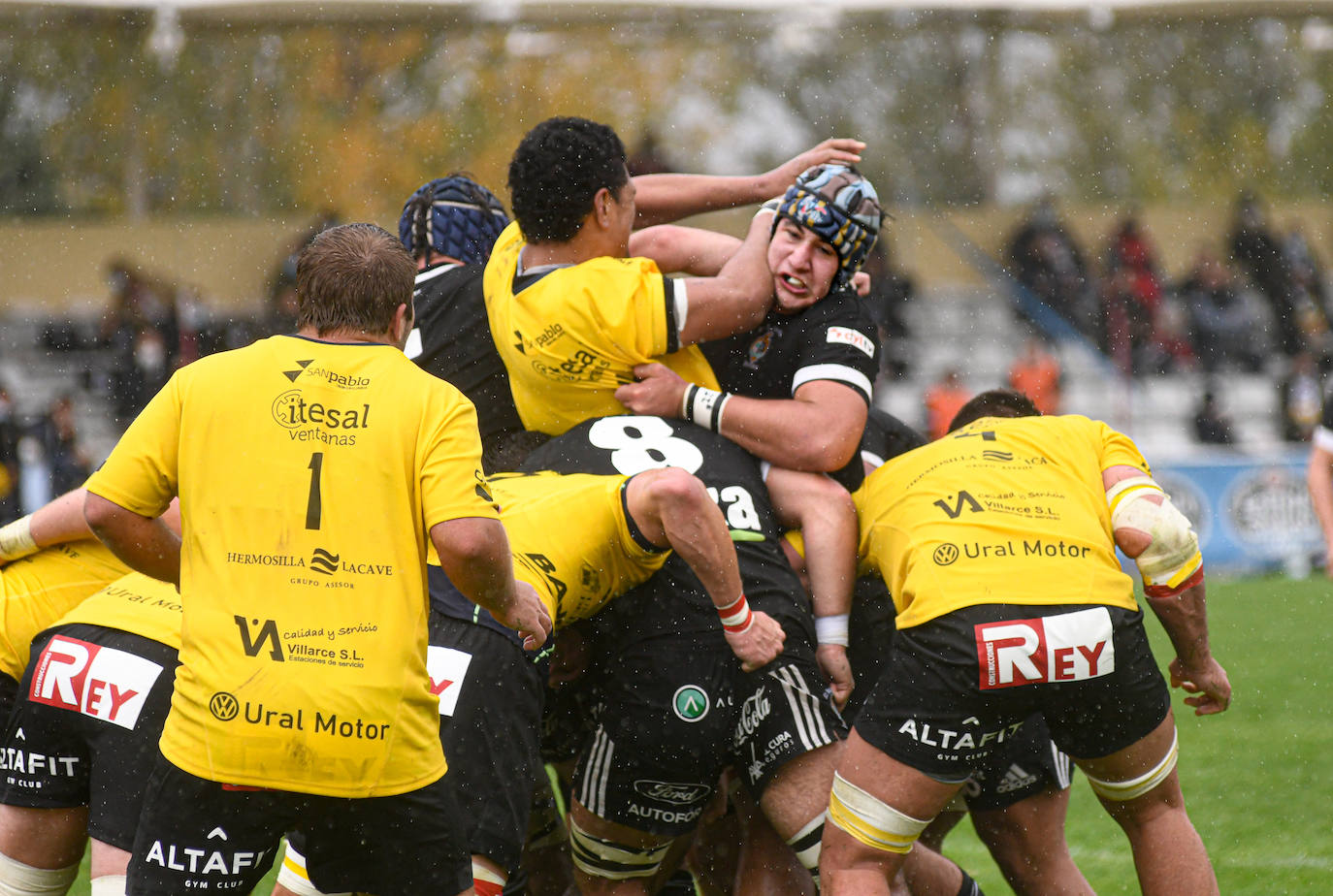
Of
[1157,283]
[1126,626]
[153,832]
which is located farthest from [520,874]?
[1157,283]

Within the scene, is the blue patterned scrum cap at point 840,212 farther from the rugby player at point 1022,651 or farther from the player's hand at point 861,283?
the rugby player at point 1022,651

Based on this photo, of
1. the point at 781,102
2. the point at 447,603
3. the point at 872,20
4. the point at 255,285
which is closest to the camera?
the point at 447,603

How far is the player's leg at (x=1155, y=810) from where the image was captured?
3953 millimetres

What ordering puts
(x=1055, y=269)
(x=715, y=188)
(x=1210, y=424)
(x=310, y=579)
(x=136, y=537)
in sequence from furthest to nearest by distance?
1. (x=1055, y=269)
2. (x=1210, y=424)
3. (x=715, y=188)
4. (x=136, y=537)
5. (x=310, y=579)

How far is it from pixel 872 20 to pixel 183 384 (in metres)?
21.9

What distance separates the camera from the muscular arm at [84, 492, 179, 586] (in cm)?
321

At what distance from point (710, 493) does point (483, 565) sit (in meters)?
1.24

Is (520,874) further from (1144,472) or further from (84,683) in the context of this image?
(1144,472)

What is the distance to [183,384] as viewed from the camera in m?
3.17

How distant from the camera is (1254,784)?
6.67 meters

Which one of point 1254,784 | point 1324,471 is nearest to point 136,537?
point 1254,784

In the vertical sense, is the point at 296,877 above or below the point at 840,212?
below

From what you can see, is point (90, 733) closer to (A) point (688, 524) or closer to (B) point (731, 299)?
(A) point (688, 524)

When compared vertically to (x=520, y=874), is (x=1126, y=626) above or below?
above
